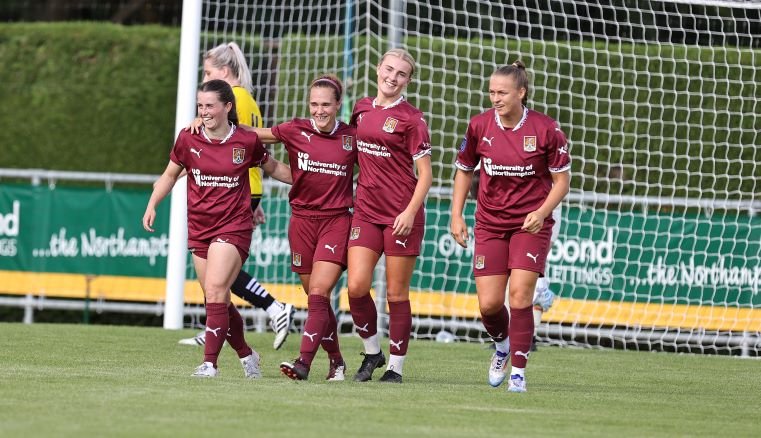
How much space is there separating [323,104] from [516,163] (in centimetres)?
113

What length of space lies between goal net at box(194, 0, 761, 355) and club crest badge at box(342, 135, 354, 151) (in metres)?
4.69

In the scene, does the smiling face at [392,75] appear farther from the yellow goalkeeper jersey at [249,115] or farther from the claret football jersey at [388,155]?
the yellow goalkeeper jersey at [249,115]

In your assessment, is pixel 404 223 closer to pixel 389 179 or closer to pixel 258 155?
pixel 389 179

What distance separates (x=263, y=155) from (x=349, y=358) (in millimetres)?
2569

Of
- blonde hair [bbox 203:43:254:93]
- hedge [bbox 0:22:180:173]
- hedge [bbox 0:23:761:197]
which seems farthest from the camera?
hedge [bbox 0:22:180:173]

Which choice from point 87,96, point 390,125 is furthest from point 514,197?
point 87,96

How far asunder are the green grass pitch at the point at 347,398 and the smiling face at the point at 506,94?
1.56 metres

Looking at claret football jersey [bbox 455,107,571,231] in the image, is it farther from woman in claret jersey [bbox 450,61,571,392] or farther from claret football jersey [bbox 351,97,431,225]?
claret football jersey [bbox 351,97,431,225]

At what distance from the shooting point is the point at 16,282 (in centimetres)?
1424

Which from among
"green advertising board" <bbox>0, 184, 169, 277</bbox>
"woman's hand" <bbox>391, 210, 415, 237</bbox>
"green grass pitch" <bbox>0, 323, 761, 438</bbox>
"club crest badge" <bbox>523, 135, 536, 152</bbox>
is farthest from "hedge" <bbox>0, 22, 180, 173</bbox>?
"club crest badge" <bbox>523, 135, 536, 152</bbox>

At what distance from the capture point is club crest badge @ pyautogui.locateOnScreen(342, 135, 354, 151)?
8.03 meters

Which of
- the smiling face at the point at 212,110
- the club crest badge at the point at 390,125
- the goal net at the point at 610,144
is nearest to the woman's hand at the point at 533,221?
the club crest badge at the point at 390,125

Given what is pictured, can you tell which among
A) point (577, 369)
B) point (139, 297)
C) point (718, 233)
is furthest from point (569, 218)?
point (139, 297)

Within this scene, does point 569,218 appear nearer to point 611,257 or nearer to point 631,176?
point 611,257
